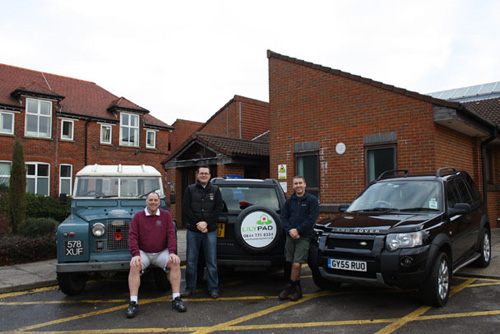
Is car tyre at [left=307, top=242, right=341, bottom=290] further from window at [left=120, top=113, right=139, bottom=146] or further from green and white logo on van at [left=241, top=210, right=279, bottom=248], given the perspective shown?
window at [left=120, top=113, right=139, bottom=146]

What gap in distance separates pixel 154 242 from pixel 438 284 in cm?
379

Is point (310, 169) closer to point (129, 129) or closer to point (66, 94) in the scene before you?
point (129, 129)

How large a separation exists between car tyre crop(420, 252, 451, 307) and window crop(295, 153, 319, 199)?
685cm

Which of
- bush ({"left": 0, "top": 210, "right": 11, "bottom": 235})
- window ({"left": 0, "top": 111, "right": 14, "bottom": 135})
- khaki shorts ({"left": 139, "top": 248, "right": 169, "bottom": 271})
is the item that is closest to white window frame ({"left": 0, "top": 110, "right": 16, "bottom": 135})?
window ({"left": 0, "top": 111, "right": 14, "bottom": 135})

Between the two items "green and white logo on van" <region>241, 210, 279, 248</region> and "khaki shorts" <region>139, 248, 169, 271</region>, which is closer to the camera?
"khaki shorts" <region>139, 248, 169, 271</region>

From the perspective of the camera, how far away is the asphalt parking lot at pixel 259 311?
468 cm

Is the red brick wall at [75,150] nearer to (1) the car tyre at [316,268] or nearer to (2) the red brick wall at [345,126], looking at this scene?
(2) the red brick wall at [345,126]

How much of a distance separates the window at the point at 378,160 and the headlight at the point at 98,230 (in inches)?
295

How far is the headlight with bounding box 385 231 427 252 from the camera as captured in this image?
5.04m

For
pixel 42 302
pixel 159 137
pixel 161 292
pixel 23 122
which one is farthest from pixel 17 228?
pixel 159 137

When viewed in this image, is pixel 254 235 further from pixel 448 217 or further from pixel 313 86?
pixel 313 86

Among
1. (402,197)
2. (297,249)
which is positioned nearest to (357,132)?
(402,197)

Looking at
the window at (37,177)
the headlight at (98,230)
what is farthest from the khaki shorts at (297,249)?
the window at (37,177)

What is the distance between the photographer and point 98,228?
6.07m
